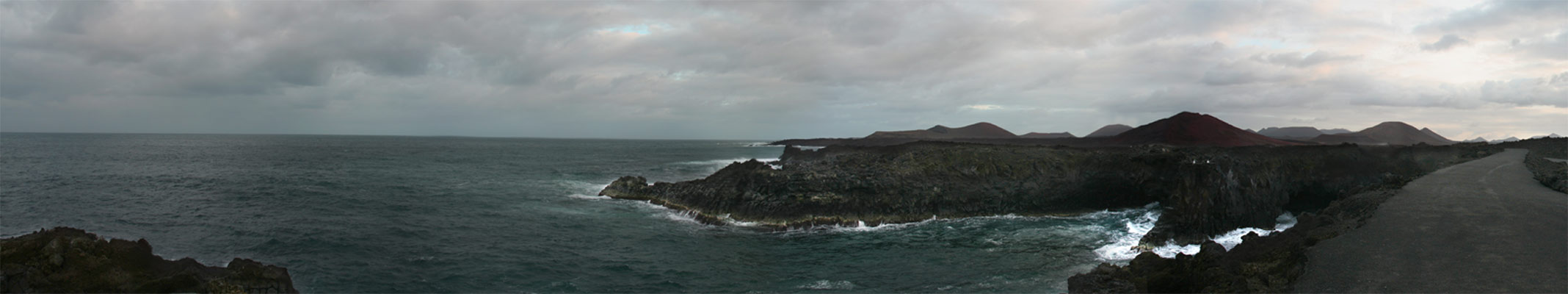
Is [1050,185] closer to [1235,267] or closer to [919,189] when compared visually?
[919,189]

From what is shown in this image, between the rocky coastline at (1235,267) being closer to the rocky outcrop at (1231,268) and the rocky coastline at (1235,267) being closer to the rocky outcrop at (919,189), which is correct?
the rocky outcrop at (1231,268)

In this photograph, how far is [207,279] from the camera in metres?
12.0

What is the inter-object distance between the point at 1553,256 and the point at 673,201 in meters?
31.7

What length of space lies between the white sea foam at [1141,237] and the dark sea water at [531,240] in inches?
6.2

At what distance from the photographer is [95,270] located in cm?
1098

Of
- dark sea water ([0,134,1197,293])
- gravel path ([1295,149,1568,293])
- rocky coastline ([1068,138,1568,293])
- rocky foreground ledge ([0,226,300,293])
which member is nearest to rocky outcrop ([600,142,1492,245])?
dark sea water ([0,134,1197,293])

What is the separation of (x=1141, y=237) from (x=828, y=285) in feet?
44.8

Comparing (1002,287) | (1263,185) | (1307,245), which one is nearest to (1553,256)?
(1307,245)

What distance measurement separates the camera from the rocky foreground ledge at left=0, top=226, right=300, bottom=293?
34.5ft

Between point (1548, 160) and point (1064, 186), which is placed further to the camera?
point (1548, 160)

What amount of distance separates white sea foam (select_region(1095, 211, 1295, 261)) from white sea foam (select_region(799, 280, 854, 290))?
371 inches

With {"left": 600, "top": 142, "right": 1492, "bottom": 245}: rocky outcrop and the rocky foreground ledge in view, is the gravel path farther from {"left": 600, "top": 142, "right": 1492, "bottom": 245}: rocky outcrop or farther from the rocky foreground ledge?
the rocky foreground ledge

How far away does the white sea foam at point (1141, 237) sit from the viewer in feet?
67.2

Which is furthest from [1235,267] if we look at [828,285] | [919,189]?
[919,189]
